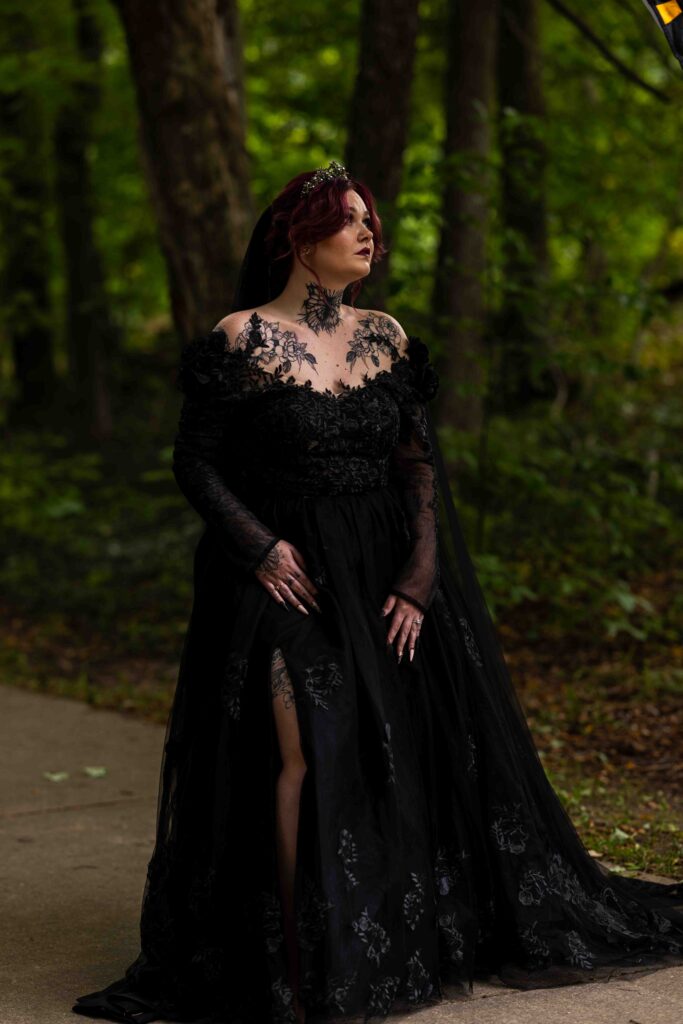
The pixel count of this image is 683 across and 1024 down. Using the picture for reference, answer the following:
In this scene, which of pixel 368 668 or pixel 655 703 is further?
pixel 655 703

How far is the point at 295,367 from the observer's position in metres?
3.88

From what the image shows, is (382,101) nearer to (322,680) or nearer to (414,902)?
(322,680)

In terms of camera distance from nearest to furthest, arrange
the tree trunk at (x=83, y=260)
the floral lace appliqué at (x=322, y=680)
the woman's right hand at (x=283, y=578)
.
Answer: the floral lace appliqué at (x=322, y=680) < the woman's right hand at (x=283, y=578) < the tree trunk at (x=83, y=260)

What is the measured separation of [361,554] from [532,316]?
188 inches

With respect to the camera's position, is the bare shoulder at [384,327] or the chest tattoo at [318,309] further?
the bare shoulder at [384,327]

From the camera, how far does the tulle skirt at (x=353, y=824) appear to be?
358 cm

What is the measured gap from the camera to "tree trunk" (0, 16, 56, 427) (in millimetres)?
16797

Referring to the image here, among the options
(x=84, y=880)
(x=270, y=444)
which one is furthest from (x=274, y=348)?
(x=84, y=880)

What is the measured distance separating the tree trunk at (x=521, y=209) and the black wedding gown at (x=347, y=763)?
3.54 meters

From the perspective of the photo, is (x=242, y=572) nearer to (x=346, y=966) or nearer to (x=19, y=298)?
(x=346, y=966)

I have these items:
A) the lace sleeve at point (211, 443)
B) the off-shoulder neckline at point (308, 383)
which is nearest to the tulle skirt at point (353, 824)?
the lace sleeve at point (211, 443)

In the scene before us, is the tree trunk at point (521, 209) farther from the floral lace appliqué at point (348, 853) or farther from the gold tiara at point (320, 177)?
the floral lace appliqué at point (348, 853)

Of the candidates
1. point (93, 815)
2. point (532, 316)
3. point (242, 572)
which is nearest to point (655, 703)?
point (532, 316)

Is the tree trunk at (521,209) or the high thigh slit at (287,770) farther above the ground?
the tree trunk at (521,209)
